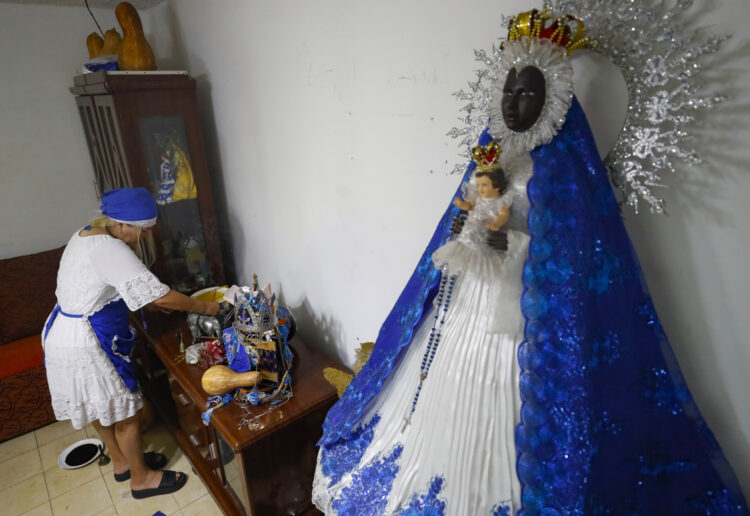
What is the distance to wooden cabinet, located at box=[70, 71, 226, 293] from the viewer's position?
1770mm

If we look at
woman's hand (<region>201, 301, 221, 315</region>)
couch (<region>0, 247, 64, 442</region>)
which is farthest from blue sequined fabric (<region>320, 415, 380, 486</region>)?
couch (<region>0, 247, 64, 442</region>)

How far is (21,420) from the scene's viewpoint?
7.17 ft

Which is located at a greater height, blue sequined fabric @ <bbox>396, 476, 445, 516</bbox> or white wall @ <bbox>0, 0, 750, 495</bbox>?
white wall @ <bbox>0, 0, 750, 495</bbox>

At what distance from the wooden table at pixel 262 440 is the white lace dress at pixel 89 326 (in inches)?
8.3

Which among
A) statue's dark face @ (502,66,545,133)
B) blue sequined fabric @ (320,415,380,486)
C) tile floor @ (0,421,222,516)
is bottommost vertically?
tile floor @ (0,421,222,516)

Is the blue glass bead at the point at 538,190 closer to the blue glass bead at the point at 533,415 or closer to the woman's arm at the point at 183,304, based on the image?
the blue glass bead at the point at 533,415

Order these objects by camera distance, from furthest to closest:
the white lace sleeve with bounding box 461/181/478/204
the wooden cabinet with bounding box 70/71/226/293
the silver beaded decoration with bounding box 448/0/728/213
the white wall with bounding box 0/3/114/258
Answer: the white wall with bounding box 0/3/114/258, the wooden cabinet with bounding box 70/71/226/293, the white lace sleeve with bounding box 461/181/478/204, the silver beaded decoration with bounding box 448/0/728/213

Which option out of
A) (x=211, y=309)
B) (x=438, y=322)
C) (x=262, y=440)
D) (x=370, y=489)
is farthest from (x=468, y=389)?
(x=211, y=309)

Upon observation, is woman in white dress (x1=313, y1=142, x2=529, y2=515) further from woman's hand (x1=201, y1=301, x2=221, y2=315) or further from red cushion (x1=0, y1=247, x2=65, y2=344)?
red cushion (x1=0, y1=247, x2=65, y2=344)

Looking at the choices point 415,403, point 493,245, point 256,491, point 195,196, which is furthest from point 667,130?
point 195,196

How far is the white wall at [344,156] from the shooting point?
0.69 metres

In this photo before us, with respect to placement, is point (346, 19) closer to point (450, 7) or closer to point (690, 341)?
point (450, 7)

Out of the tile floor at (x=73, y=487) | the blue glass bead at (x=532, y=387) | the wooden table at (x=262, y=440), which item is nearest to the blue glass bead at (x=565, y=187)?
the blue glass bead at (x=532, y=387)

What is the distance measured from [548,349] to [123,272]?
4.58 feet
